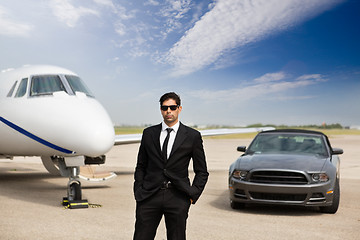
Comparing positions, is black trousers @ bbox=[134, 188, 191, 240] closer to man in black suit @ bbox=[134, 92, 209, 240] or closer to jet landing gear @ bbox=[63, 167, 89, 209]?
man in black suit @ bbox=[134, 92, 209, 240]

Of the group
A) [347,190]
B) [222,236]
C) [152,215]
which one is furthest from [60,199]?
[347,190]

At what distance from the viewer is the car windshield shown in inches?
364

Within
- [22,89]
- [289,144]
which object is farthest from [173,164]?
[22,89]

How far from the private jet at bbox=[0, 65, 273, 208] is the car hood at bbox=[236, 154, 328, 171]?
2.84 meters

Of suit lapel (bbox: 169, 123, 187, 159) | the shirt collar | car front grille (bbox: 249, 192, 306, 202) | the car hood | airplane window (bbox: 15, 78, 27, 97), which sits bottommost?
car front grille (bbox: 249, 192, 306, 202)

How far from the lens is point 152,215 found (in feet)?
12.0

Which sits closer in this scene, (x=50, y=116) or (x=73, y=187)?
(x=50, y=116)

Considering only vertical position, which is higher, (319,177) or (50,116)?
(50,116)

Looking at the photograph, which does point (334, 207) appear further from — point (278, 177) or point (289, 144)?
point (289, 144)

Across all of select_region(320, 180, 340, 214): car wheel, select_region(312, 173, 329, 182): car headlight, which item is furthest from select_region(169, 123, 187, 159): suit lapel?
select_region(320, 180, 340, 214): car wheel

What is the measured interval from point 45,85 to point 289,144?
5759 millimetres

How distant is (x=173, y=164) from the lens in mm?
3600

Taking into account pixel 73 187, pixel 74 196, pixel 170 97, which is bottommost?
pixel 74 196

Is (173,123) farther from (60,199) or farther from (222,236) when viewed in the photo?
(60,199)
